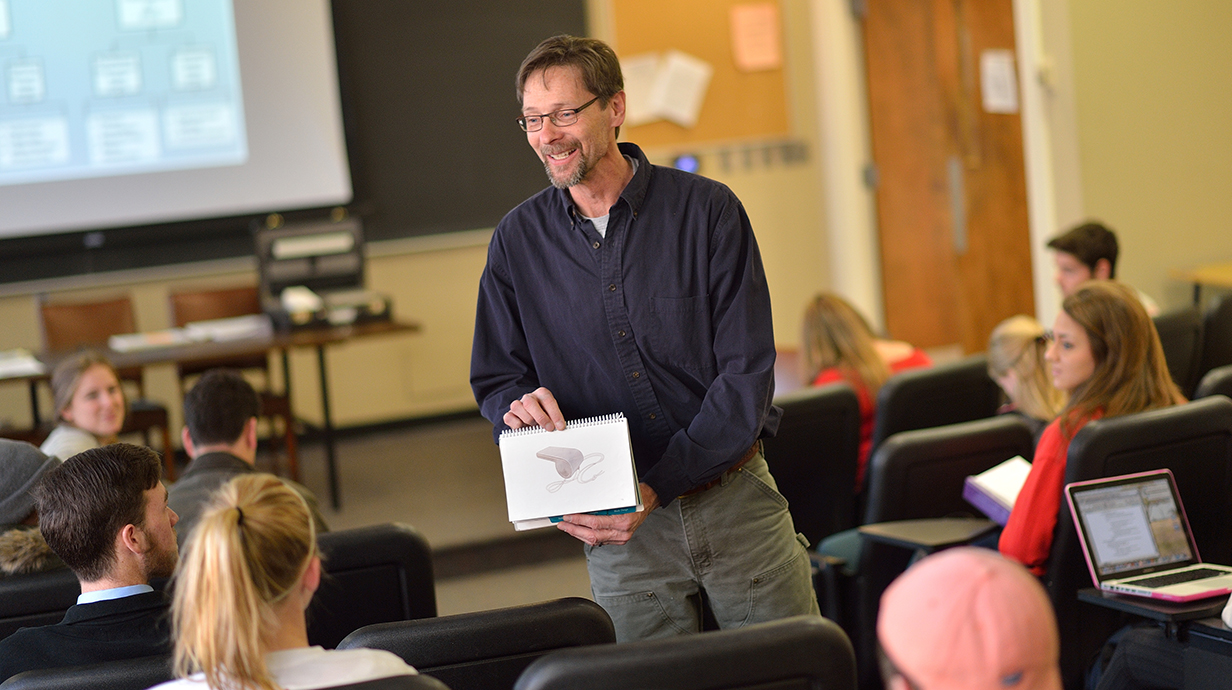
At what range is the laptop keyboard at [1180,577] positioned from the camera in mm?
2107

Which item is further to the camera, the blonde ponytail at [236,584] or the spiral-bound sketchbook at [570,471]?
the spiral-bound sketchbook at [570,471]

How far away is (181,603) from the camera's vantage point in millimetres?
1353

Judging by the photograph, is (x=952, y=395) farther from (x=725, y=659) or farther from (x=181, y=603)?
(x=181, y=603)

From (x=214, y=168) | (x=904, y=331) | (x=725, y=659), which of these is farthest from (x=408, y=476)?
(x=725, y=659)

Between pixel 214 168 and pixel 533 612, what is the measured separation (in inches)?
199

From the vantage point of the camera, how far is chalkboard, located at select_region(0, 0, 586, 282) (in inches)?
244

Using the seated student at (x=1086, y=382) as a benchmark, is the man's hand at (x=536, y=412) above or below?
above

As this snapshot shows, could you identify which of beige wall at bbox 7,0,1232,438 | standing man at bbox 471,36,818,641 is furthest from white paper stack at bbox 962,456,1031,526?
beige wall at bbox 7,0,1232,438

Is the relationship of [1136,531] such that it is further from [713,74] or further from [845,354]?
[713,74]

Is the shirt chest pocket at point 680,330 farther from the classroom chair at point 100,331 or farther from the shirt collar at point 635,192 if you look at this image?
the classroom chair at point 100,331

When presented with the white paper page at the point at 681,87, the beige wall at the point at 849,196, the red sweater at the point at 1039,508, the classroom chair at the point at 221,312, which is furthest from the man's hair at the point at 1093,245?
the classroom chair at the point at 221,312

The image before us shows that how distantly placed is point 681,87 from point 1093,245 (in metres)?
3.32

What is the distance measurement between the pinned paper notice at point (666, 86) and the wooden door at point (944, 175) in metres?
1.10

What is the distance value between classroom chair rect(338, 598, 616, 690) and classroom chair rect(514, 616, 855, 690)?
0.89 feet
